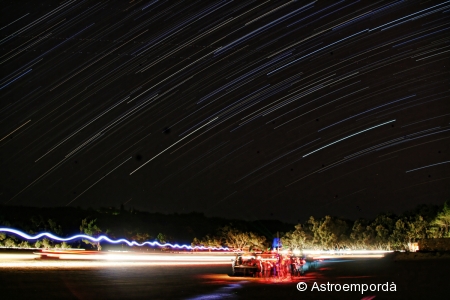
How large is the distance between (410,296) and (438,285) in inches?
153

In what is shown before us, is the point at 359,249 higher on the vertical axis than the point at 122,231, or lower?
lower

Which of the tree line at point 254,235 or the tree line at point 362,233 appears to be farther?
the tree line at point 362,233

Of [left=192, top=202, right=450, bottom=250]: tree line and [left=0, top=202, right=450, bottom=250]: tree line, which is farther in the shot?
[left=192, top=202, right=450, bottom=250]: tree line

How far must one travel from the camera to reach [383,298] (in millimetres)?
13133

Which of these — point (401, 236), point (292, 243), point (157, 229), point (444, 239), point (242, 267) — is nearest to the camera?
point (242, 267)

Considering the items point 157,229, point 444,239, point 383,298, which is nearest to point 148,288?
point 383,298

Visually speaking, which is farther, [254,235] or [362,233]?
[254,235]

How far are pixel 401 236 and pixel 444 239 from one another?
1331cm

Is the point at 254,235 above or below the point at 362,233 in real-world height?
above

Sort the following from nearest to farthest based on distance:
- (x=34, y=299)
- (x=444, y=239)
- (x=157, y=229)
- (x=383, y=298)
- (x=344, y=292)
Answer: (x=34, y=299) < (x=383, y=298) < (x=344, y=292) < (x=444, y=239) < (x=157, y=229)

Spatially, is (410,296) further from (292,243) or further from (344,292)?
(292,243)

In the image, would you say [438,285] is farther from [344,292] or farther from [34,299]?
[34,299]

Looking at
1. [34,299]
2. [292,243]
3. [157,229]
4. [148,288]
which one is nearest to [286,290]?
[148,288]

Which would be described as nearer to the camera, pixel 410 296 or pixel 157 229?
pixel 410 296
